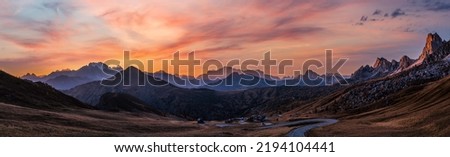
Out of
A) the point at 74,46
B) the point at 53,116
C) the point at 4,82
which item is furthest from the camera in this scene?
the point at 4,82

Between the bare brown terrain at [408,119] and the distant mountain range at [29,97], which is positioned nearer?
the bare brown terrain at [408,119]

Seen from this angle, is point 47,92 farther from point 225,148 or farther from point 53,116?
point 225,148

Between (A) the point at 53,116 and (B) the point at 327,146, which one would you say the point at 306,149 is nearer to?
(B) the point at 327,146

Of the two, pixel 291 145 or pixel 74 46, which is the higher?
pixel 74 46

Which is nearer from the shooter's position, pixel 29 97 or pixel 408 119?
pixel 408 119

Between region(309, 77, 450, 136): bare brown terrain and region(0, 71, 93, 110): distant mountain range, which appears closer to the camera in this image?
region(309, 77, 450, 136): bare brown terrain

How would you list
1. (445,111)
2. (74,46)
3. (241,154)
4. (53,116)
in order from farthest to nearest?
1. (74,46)
2. (53,116)
3. (445,111)
4. (241,154)

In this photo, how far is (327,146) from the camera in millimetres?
37812

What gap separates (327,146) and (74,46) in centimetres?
10306

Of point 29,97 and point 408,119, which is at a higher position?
point 29,97

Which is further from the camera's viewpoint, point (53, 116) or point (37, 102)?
point (37, 102)

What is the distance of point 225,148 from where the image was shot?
37500 millimetres

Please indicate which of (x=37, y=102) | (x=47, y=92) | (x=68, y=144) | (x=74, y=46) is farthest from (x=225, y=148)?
(x=47, y=92)

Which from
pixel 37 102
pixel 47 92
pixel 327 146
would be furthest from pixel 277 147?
pixel 47 92
